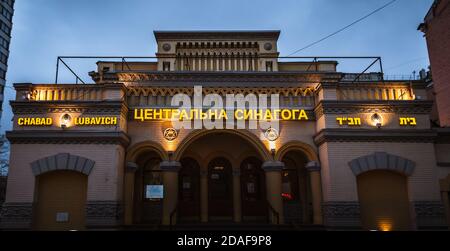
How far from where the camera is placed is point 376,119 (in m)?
15.8

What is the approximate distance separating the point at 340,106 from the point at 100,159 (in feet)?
35.9

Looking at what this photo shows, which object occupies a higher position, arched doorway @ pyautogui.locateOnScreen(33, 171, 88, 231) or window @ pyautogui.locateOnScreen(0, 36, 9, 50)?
window @ pyautogui.locateOnScreen(0, 36, 9, 50)

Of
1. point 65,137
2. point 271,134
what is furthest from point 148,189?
point 271,134

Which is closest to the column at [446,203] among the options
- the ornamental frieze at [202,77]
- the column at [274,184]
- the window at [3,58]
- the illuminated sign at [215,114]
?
the illuminated sign at [215,114]

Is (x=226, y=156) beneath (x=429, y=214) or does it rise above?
above

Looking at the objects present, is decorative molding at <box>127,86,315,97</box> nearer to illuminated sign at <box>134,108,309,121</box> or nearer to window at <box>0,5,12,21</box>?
illuminated sign at <box>134,108,309,121</box>

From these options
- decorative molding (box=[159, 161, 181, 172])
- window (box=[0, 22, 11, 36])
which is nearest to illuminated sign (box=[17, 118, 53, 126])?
decorative molding (box=[159, 161, 181, 172])

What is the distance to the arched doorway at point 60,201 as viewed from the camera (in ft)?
49.0

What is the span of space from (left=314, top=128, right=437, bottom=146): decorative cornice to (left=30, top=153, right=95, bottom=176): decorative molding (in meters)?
10.4

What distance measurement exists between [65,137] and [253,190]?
31.0 feet

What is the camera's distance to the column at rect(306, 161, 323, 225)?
1587 centimetres

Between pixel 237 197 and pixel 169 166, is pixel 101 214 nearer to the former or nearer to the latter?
pixel 169 166
